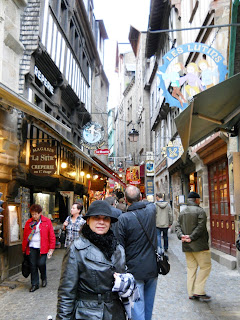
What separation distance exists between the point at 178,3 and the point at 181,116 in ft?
38.8

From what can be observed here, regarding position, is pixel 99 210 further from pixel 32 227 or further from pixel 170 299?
pixel 32 227

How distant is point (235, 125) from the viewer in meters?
6.70

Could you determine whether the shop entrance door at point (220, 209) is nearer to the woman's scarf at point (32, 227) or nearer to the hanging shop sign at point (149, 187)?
the woman's scarf at point (32, 227)

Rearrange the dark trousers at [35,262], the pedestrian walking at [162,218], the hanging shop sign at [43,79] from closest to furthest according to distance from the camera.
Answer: the dark trousers at [35,262], the pedestrian walking at [162,218], the hanging shop sign at [43,79]

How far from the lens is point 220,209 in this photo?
920 cm

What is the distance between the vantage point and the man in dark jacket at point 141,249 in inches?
142

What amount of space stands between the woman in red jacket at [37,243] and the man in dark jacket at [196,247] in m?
2.64

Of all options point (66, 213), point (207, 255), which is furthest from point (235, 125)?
point (66, 213)

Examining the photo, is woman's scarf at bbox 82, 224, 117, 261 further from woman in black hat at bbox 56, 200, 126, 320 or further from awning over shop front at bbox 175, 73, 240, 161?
awning over shop front at bbox 175, 73, 240, 161

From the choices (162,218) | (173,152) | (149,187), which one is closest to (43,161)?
(162,218)

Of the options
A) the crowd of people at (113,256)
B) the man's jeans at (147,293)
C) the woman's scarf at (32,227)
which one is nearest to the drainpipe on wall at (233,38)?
the crowd of people at (113,256)

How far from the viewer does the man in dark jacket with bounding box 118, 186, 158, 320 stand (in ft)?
11.8

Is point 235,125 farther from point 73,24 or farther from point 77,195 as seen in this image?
point 73,24

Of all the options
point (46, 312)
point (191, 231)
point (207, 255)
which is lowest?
point (46, 312)
